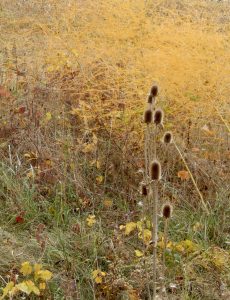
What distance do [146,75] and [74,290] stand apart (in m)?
1.71

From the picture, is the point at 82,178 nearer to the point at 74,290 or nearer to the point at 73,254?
the point at 73,254

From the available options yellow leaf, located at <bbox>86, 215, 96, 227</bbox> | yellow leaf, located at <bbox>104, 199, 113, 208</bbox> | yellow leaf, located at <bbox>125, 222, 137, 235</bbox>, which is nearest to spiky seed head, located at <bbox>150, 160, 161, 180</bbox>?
yellow leaf, located at <bbox>125, 222, 137, 235</bbox>

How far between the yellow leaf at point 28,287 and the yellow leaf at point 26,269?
85 millimetres

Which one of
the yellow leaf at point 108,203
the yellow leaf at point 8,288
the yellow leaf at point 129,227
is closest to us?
the yellow leaf at point 8,288

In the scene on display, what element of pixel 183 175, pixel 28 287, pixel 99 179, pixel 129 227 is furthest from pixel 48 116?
pixel 28 287

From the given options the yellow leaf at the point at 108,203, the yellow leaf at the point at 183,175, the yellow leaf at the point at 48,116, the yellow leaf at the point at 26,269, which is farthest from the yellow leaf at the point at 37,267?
the yellow leaf at the point at 48,116

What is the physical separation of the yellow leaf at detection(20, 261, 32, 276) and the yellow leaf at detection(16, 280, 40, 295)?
0.09 metres

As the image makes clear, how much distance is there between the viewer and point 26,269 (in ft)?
8.22

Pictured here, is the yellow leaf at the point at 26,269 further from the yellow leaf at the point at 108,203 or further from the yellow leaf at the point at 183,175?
the yellow leaf at the point at 183,175

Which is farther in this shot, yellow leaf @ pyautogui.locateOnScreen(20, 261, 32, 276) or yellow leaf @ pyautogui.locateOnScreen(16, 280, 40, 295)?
yellow leaf @ pyautogui.locateOnScreen(20, 261, 32, 276)

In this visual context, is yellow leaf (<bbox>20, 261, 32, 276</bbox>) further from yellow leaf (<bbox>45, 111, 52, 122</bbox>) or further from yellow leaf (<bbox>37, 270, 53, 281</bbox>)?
yellow leaf (<bbox>45, 111, 52, 122</bbox>)

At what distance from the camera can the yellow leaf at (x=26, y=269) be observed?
8.15 ft

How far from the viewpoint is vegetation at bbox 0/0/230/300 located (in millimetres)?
2672

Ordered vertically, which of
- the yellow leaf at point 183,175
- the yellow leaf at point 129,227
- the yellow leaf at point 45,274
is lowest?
the yellow leaf at point 45,274
